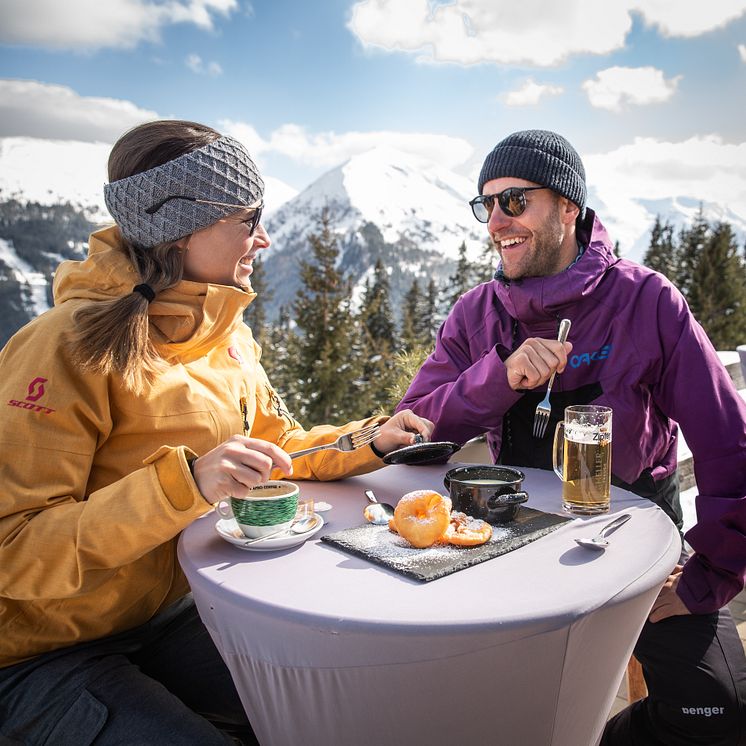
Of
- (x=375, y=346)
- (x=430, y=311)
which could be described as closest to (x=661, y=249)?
(x=430, y=311)

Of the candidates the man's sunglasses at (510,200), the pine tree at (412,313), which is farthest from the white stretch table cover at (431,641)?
the pine tree at (412,313)

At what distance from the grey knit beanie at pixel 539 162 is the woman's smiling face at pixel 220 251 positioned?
1.11 m

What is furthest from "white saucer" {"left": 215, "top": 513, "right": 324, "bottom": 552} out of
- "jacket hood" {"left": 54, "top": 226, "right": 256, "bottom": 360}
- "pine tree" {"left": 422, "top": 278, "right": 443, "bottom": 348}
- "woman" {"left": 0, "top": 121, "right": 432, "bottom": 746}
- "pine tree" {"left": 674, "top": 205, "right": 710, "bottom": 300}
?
"pine tree" {"left": 422, "top": 278, "right": 443, "bottom": 348}

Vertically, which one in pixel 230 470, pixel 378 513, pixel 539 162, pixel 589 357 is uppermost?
pixel 539 162

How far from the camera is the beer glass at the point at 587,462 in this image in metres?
1.80

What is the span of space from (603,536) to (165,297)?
1.41 metres

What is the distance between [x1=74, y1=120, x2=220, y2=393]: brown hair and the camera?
169 centimetres

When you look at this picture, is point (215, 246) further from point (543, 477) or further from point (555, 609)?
point (555, 609)

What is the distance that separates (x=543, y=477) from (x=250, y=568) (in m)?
1.12

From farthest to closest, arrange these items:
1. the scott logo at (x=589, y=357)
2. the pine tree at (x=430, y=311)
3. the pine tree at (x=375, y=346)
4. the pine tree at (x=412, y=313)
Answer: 1. the pine tree at (x=430, y=311)
2. the pine tree at (x=412, y=313)
3. the pine tree at (x=375, y=346)
4. the scott logo at (x=589, y=357)

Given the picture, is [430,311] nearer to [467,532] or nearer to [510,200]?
[510,200]

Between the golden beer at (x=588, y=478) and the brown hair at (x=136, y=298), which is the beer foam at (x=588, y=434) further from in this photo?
the brown hair at (x=136, y=298)

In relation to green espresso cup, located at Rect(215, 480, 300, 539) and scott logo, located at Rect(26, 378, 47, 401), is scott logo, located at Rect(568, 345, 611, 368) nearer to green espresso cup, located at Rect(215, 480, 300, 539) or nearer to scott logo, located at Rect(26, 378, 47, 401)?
green espresso cup, located at Rect(215, 480, 300, 539)

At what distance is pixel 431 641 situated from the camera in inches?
44.7
